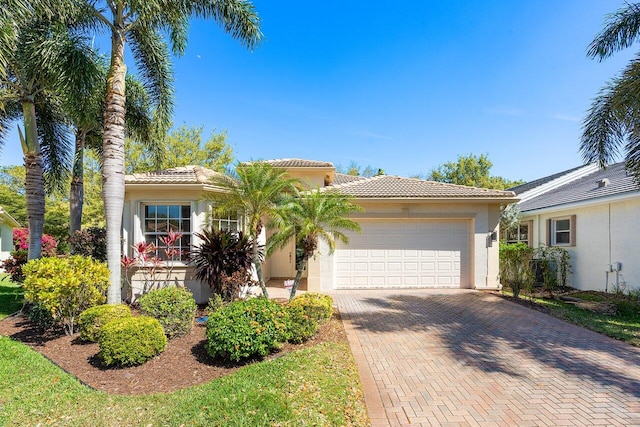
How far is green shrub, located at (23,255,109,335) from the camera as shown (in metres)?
6.51

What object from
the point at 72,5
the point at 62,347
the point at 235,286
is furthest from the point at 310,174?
the point at 62,347

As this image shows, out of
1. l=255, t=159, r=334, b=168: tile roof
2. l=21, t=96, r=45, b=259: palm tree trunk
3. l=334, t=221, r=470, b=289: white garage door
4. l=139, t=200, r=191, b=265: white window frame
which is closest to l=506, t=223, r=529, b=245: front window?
l=334, t=221, r=470, b=289: white garage door

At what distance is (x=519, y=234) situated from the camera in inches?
663

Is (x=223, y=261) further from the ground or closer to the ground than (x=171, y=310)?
further from the ground

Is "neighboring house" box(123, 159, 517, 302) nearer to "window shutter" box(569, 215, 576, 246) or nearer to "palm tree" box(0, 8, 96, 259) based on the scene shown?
"palm tree" box(0, 8, 96, 259)

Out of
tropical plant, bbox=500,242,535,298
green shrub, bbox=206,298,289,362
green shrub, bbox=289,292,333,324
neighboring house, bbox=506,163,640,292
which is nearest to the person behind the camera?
green shrub, bbox=206,298,289,362

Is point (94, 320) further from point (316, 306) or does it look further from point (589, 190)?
point (589, 190)

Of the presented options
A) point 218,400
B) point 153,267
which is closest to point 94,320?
point 153,267

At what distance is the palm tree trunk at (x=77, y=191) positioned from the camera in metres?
11.2

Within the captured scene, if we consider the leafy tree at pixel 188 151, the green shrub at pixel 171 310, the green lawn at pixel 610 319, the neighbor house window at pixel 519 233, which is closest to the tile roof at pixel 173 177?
the green shrub at pixel 171 310

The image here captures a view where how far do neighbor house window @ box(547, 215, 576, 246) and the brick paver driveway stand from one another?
24.3 ft

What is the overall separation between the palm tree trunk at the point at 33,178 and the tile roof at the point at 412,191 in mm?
9593

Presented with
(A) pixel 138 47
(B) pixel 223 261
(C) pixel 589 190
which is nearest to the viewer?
(B) pixel 223 261

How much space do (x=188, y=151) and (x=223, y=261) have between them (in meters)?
18.8
